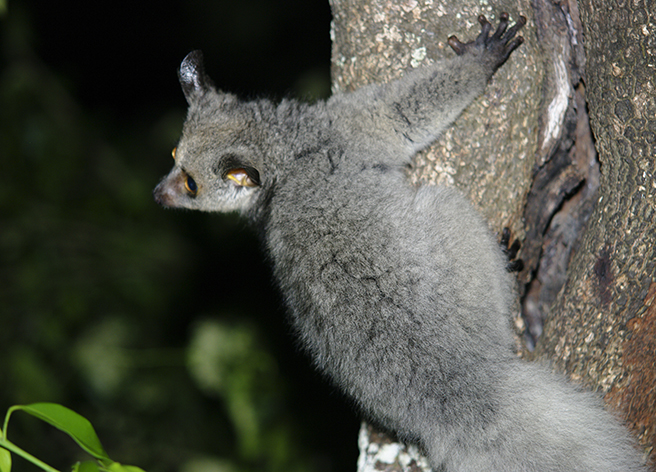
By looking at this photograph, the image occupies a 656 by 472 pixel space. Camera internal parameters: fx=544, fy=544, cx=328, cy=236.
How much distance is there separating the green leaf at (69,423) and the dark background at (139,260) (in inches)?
115

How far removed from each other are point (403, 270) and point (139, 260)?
14.6 feet

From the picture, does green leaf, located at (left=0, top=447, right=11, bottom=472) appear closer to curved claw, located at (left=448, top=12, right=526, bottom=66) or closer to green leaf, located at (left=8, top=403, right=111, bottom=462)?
green leaf, located at (left=8, top=403, right=111, bottom=462)

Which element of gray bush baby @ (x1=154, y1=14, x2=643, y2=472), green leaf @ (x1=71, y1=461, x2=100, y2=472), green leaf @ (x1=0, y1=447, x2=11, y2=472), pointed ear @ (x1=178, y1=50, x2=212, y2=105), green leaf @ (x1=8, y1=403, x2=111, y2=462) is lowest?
green leaf @ (x1=0, y1=447, x2=11, y2=472)

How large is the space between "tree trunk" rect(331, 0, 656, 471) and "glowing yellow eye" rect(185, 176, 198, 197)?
112cm

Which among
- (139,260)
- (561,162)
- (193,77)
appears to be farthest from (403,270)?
(139,260)

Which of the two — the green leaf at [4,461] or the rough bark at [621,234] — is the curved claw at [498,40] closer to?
the rough bark at [621,234]

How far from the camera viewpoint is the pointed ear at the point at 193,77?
3746mm

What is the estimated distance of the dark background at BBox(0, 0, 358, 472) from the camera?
501 cm

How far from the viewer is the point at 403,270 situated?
2.58 metres

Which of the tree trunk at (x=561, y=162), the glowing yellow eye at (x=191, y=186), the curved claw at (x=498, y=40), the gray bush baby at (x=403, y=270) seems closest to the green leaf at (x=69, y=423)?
the gray bush baby at (x=403, y=270)

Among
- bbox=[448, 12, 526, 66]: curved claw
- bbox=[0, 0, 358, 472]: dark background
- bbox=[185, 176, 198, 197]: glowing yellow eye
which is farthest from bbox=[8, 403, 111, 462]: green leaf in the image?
bbox=[0, 0, 358, 472]: dark background

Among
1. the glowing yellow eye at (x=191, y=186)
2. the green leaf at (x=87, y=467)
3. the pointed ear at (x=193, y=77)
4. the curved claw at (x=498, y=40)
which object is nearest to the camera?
the green leaf at (x=87, y=467)

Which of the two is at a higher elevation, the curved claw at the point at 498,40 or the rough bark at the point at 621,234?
the curved claw at the point at 498,40

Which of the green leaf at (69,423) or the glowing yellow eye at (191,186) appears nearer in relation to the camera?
the green leaf at (69,423)
